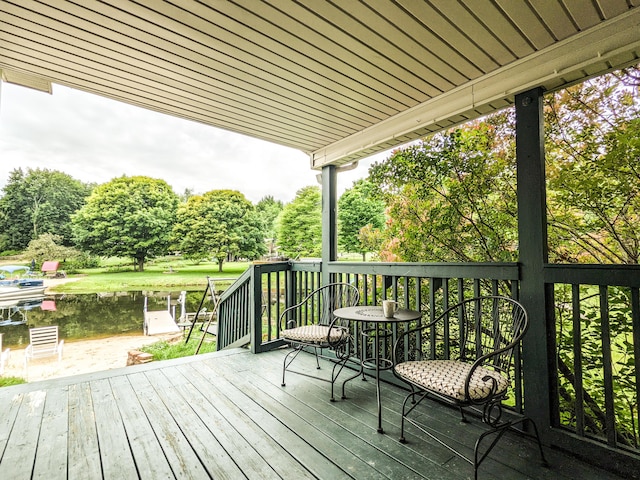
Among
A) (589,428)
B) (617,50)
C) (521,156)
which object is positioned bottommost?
(589,428)

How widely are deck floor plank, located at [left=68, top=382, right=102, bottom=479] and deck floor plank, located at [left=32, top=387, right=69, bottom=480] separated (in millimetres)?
28

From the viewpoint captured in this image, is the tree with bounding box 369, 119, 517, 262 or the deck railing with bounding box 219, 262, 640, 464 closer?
the deck railing with bounding box 219, 262, 640, 464

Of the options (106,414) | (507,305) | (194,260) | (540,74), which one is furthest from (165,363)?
(194,260)

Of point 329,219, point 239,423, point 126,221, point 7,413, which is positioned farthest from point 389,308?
point 126,221

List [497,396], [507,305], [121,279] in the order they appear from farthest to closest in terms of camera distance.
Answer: [121,279] → [507,305] → [497,396]

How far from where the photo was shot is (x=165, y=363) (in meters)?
3.19

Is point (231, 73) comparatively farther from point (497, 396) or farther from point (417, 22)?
point (497, 396)

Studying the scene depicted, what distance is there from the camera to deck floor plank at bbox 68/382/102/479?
1.57 metres

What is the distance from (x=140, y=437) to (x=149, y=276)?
894cm

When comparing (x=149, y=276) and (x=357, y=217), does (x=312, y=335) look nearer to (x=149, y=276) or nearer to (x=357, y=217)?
(x=357, y=217)

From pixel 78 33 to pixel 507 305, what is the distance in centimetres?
337

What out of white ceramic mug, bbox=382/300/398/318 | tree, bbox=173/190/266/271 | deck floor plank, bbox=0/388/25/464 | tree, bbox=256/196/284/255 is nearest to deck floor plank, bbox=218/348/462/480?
white ceramic mug, bbox=382/300/398/318

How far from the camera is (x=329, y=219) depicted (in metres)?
3.84

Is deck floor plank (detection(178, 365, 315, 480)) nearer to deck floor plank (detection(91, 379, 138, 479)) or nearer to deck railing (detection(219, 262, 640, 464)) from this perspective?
deck floor plank (detection(91, 379, 138, 479))
